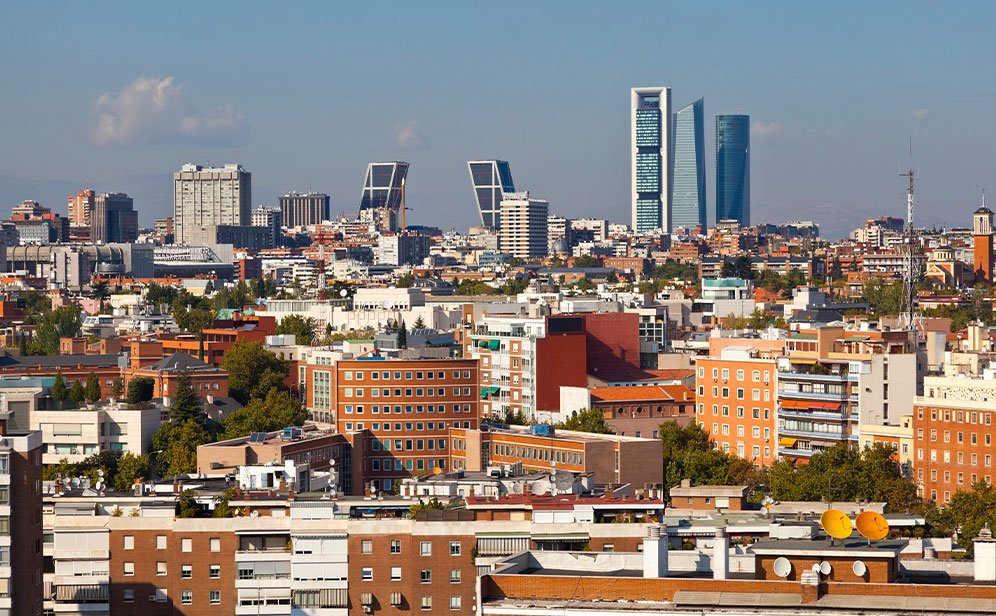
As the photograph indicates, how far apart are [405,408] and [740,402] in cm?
1015

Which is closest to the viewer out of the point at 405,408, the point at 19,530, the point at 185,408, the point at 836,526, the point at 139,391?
the point at 836,526

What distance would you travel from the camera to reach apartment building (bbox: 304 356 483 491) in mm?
61625

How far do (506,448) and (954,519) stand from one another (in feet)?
56.0

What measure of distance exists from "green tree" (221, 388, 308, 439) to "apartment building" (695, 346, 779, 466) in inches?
507

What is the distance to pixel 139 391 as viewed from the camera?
226 feet

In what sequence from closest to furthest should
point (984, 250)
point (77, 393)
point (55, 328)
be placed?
point (77, 393) → point (55, 328) → point (984, 250)

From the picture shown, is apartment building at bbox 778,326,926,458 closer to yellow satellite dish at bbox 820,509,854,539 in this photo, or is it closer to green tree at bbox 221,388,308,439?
green tree at bbox 221,388,308,439

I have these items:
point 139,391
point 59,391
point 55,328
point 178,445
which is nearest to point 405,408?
point 178,445

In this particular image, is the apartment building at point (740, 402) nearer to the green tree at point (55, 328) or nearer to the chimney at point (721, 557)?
the chimney at point (721, 557)

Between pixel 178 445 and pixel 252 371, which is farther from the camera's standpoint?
pixel 252 371

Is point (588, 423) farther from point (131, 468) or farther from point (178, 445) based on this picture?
point (131, 468)

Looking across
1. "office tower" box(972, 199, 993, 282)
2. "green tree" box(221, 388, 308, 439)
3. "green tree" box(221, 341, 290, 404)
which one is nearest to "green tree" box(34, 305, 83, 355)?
"green tree" box(221, 341, 290, 404)

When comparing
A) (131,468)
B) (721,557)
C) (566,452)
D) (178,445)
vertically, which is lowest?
(131,468)

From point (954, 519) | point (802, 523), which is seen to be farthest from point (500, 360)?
point (802, 523)
